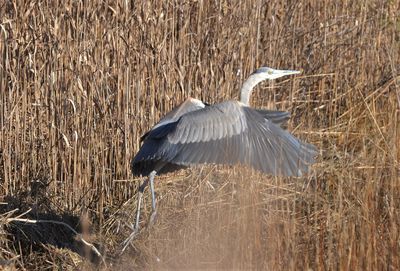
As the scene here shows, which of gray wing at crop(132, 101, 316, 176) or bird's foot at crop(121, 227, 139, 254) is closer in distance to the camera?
gray wing at crop(132, 101, 316, 176)

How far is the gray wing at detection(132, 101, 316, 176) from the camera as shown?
4.49 metres

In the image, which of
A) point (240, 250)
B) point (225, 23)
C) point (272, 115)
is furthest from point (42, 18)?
point (240, 250)

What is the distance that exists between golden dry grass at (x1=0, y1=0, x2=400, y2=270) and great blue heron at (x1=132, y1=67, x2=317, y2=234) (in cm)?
25

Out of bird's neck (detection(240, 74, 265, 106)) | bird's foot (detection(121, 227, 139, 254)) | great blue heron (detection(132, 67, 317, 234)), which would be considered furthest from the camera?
bird's neck (detection(240, 74, 265, 106))

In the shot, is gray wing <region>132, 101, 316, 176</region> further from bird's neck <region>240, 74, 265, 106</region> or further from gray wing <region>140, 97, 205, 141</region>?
bird's neck <region>240, 74, 265, 106</region>

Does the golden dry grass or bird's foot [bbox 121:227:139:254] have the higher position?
the golden dry grass

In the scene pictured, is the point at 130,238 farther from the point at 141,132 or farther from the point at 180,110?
the point at 141,132

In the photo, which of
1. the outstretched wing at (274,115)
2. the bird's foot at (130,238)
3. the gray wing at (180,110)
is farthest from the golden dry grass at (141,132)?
the gray wing at (180,110)

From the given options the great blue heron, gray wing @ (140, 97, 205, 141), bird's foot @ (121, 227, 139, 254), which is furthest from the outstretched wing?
bird's foot @ (121, 227, 139, 254)

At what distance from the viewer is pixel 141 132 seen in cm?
548

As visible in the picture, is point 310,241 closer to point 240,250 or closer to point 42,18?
point 240,250

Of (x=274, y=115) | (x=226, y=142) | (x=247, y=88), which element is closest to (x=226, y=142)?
(x=226, y=142)

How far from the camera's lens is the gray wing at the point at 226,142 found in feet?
14.7

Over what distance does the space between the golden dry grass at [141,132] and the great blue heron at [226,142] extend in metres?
0.25
